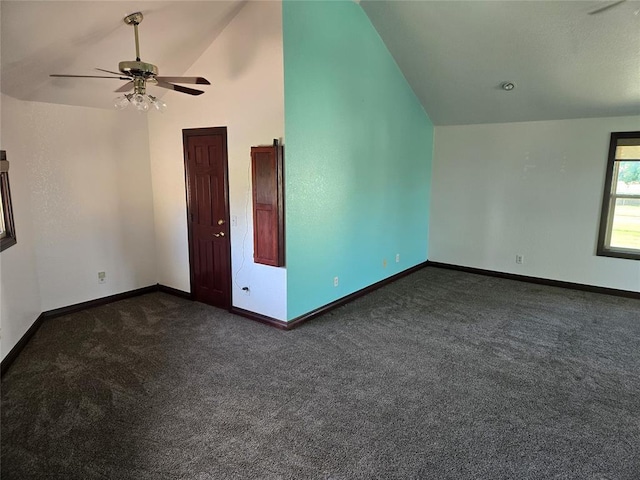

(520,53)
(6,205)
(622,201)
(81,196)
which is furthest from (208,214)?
(622,201)

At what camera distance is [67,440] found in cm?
234

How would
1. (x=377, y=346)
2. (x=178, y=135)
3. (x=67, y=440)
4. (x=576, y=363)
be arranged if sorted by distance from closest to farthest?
(x=67, y=440) → (x=576, y=363) → (x=377, y=346) → (x=178, y=135)

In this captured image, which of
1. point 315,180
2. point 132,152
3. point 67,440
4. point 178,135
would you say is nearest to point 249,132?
point 315,180

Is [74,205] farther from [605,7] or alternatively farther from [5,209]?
[605,7]

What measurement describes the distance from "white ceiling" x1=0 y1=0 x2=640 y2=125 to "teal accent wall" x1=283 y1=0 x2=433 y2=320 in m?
0.48

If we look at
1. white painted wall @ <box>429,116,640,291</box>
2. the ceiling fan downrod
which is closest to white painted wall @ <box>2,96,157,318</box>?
the ceiling fan downrod

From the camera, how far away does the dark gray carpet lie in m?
2.20

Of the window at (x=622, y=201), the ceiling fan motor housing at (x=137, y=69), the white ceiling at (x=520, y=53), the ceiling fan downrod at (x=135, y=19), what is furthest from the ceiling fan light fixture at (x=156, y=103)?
the window at (x=622, y=201)

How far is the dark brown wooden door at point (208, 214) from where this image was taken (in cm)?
428

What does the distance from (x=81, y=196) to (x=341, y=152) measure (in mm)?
3047

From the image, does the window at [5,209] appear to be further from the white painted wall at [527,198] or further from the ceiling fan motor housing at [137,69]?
the white painted wall at [527,198]

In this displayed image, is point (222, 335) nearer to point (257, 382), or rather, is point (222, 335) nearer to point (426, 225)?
point (257, 382)

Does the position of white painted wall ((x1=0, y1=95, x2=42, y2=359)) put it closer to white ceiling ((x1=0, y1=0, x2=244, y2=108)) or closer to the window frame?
the window frame

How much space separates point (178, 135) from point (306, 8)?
2084 millimetres
